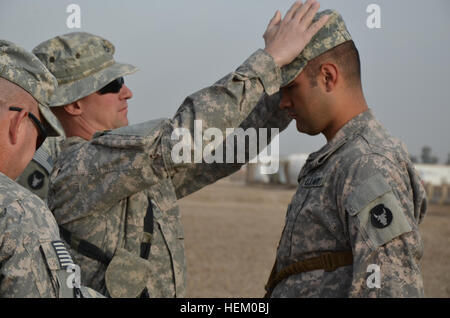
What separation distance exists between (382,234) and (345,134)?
675mm

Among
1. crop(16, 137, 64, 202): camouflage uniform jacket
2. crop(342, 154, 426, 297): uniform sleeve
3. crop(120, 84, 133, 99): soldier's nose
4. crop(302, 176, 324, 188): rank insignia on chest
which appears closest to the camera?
crop(342, 154, 426, 297): uniform sleeve

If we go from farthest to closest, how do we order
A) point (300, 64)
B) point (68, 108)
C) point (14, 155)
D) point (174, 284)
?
point (68, 108) → point (174, 284) → point (300, 64) → point (14, 155)

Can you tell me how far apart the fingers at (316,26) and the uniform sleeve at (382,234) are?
2.64 ft

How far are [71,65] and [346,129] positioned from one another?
1976 mm

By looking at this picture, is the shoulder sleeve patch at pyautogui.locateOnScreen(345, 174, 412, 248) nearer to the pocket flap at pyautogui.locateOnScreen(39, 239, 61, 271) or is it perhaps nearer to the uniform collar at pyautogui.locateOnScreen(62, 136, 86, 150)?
the pocket flap at pyautogui.locateOnScreen(39, 239, 61, 271)

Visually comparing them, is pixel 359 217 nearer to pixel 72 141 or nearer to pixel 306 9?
pixel 306 9

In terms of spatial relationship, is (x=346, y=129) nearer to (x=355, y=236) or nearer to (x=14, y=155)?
(x=355, y=236)

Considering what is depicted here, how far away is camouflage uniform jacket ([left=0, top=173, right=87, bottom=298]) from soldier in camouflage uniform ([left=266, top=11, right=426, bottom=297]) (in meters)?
1.22

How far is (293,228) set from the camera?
9.23ft

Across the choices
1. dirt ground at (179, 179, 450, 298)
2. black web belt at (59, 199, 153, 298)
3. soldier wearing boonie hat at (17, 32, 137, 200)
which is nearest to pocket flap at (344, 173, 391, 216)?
black web belt at (59, 199, 153, 298)

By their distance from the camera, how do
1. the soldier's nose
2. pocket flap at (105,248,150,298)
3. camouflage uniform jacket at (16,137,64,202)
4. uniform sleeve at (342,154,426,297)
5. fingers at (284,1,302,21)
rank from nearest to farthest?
uniform sleeve at (342,154,426,297), fingers at (284,1,302,21), pocket flap at (105,248,150,298), the soldier's nose, camouflage uniform jacket at (16,137,64,202)

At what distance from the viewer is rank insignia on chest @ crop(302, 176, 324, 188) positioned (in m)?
2.74

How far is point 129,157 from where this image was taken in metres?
2.94
